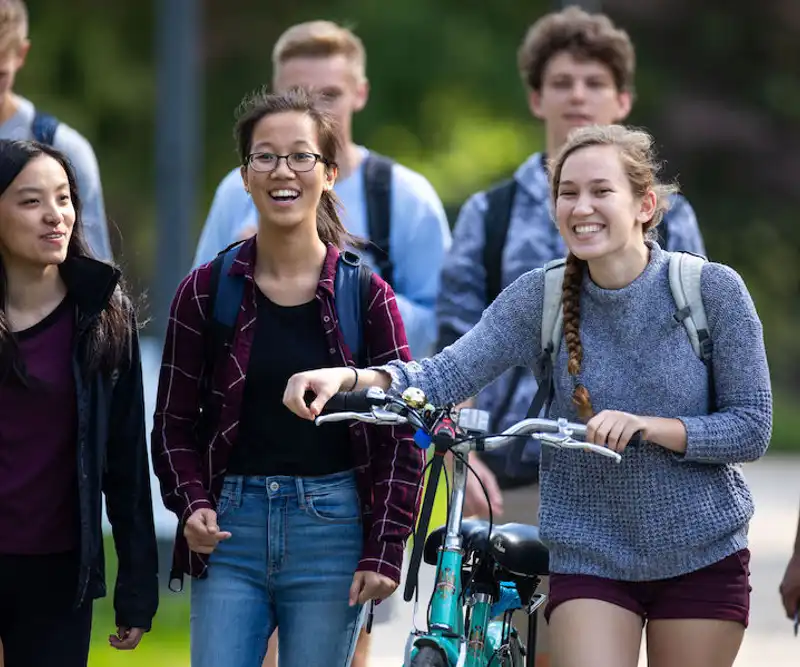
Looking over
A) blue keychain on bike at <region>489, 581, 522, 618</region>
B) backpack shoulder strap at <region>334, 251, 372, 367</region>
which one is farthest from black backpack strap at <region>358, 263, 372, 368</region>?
blue keychain on bike at <region>489, 581, 522, 618</region>

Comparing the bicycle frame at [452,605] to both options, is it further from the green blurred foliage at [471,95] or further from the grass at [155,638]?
the green blurred foliage at [471,95]

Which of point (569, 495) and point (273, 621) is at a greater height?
point (569, 495)

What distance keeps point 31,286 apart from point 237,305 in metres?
0.59

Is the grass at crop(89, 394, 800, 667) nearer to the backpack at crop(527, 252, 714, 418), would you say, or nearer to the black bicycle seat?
the black bicycle seat

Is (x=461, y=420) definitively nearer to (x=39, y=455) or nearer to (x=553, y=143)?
(x=39, y=455)

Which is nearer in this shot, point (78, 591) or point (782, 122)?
point (78, 591)

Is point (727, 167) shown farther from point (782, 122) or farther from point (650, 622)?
point (650, 622)

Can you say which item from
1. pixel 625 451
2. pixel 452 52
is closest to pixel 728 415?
pixel 625 451

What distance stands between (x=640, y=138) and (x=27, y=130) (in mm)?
2553

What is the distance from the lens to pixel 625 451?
192 inches

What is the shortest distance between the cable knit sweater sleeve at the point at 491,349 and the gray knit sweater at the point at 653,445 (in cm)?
1

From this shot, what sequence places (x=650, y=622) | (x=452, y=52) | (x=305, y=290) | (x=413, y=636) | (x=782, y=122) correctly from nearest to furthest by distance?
(x=413, y=636), (x=650, y=622), (x=305, y=290), (x=452, y=52), (x=782, y=122)

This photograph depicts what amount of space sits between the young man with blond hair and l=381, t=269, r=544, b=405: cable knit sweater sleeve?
43.4 inches

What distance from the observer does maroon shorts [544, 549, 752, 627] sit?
4.79m
